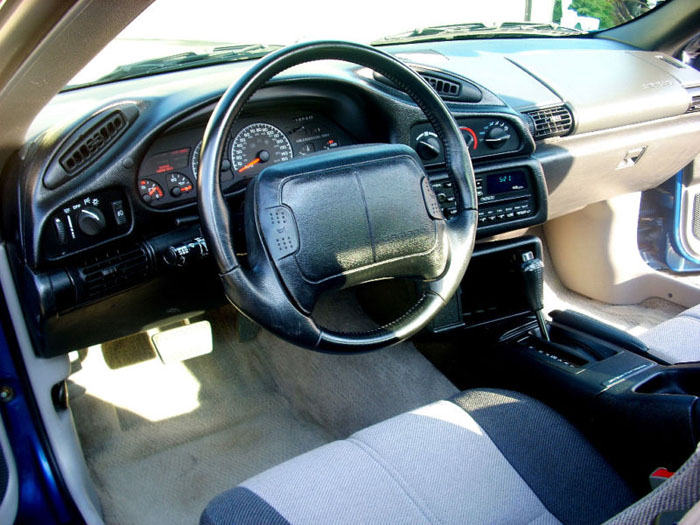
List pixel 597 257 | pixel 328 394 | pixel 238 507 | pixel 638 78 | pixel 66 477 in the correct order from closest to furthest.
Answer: pixel 238 507
pixel 66 477
pixel 328 394
pixel 638 78
pixel 597 257

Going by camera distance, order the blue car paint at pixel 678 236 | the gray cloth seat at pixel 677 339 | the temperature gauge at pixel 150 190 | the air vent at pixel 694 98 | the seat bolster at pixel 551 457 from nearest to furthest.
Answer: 1. the seat bolster at pixel 551 457
2. the temperature gauge at pixel 150 190
3. the gray cloth seat at pixel 677 339
4. the air vent at pixel 694 98
5. the blue car paint at pixel 678 236

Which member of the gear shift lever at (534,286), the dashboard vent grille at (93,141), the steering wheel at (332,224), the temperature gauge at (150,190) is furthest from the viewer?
the gear shift lever at (534,286)

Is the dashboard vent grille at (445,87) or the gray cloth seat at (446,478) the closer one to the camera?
the gray cloth seat at (446,478)

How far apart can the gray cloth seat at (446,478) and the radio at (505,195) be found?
0.71 m

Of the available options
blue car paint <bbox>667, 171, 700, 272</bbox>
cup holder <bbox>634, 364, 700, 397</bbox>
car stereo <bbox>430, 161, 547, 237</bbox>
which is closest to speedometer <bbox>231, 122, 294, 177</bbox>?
car stereo <bbox>430, 161, 547, 237</bbox>

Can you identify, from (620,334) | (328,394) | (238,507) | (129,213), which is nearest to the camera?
(238,507)

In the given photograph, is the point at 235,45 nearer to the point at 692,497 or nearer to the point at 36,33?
the point at 36,33

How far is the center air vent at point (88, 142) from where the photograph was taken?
136cm

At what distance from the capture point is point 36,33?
0.89m

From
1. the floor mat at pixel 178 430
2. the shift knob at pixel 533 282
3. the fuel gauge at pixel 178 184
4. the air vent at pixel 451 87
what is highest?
the air vent at pixel 451 87

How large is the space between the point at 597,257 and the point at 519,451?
163 cm

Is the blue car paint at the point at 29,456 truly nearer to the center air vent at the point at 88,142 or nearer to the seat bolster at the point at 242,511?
the center air vent at the point at 88,142

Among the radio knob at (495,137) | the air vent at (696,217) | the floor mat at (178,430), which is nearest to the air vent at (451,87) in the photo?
the radio knob at (495,137)

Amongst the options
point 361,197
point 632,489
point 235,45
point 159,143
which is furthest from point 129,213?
point 632,489
